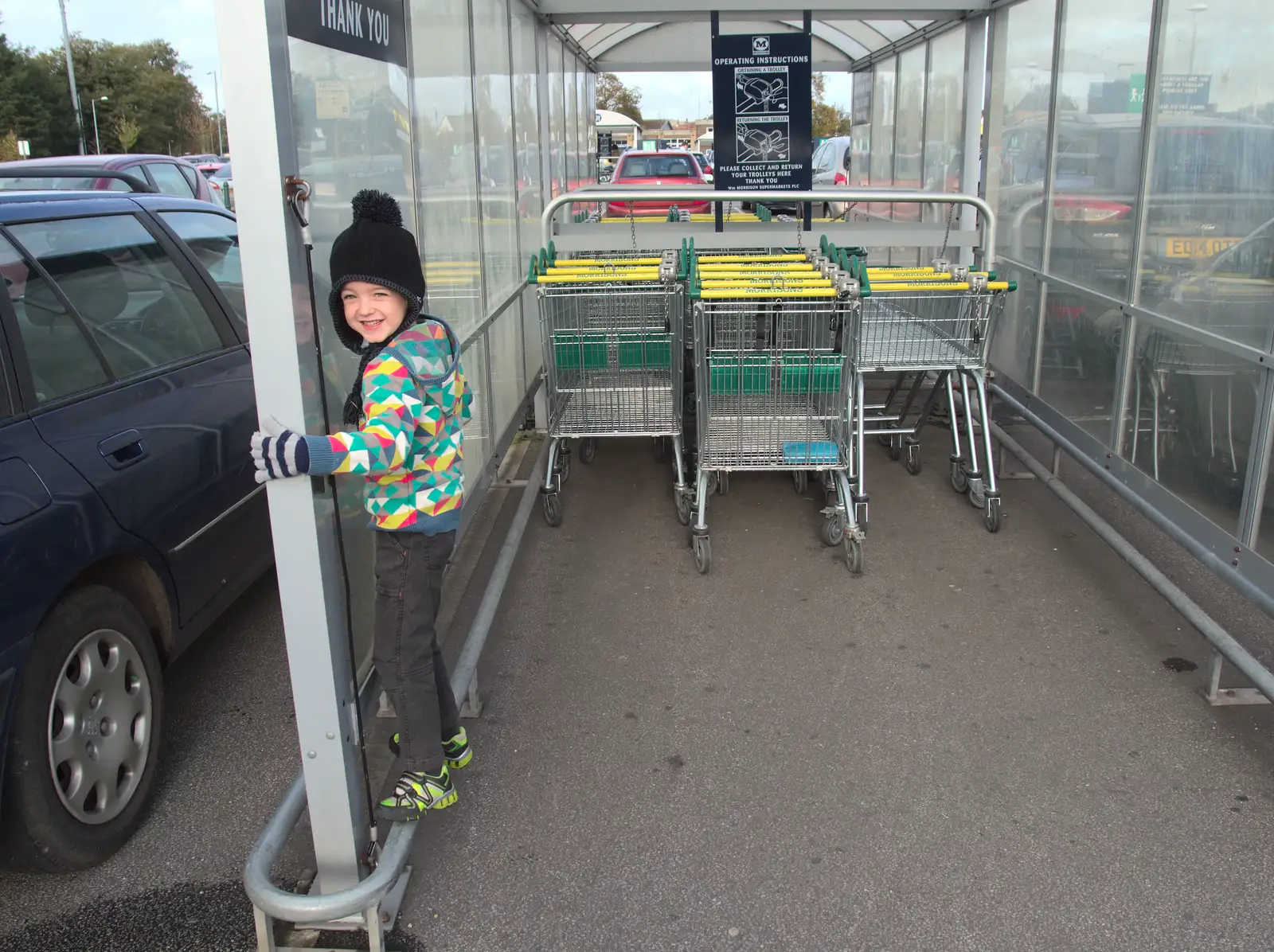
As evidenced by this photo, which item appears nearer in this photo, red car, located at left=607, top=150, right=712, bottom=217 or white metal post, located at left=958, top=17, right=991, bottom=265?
white metal post, located at left=958, top=17, right=991, bottom=265

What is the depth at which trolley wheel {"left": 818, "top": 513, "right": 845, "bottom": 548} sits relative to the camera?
5.57 metres

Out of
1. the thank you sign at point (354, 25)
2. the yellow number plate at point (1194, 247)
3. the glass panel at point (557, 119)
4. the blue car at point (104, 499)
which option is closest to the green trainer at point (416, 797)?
the blue car at point (104, 499)

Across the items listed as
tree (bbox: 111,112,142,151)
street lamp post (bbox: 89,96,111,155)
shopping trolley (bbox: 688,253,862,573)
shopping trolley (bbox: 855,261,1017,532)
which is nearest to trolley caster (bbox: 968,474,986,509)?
shopping trolley (bbox: 855,261,1017,532)

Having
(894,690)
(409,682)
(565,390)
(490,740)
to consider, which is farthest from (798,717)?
(565,390)

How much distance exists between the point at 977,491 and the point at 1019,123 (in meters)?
2.56

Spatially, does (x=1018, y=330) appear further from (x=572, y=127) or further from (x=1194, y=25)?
(x=572, y=127)

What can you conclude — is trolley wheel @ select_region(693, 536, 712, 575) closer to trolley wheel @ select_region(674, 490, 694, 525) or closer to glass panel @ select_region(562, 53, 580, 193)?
trolley wheel @ select_region(674, 490, 694, 525)

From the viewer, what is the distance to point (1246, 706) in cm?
396

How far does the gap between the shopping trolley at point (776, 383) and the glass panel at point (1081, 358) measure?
1.29m

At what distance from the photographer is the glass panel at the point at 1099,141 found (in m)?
5.04

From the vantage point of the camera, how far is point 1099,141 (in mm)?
5484

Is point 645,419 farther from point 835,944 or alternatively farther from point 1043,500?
point 835,944

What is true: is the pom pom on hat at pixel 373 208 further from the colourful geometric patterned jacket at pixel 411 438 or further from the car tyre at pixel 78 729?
the car tyre at pixel 78 729

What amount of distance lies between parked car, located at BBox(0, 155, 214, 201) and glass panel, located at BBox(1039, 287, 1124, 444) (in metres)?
7.73
